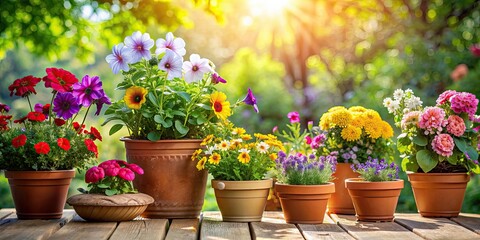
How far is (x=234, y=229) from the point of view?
313 cm

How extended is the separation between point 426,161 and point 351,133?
399 millimetres

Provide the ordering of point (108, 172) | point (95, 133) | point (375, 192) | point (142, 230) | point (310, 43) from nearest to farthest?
point (142, 230), point (108, 172), point (375, 192), point (95, 133), point (310, 43)

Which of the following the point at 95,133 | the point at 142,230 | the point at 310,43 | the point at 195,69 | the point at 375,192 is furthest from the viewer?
the point at 310,43

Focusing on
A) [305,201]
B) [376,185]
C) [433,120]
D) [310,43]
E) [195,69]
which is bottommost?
[305,201]

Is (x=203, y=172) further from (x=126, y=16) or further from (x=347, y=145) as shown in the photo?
(x=126, y=16)

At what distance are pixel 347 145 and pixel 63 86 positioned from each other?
1485mm

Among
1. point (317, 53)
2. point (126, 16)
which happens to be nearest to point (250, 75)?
point (317, 53)

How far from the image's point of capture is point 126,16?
646cm

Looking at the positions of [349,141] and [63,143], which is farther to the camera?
[349,141]

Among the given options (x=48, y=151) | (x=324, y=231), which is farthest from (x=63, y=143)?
(x=324, y=231)

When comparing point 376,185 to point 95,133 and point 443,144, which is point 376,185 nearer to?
point 443,144

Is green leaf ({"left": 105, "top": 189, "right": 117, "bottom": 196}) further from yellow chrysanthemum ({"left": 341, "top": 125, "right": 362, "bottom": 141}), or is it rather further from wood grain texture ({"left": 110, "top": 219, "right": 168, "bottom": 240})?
yellow chrysanthemum ({"left": 341, "top": 125, "right": 362, "bottom": 141})

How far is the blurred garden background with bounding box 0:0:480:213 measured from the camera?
6.23 m

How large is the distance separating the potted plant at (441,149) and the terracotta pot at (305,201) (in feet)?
1.85
